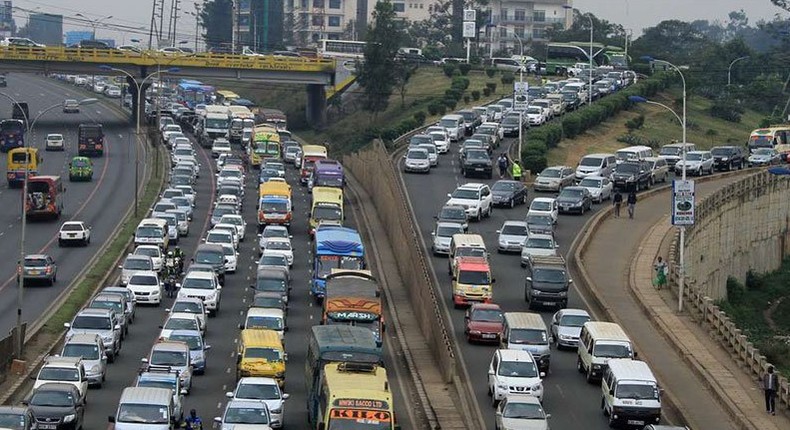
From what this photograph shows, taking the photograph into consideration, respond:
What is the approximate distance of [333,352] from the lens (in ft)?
144

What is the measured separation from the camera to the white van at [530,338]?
173ft

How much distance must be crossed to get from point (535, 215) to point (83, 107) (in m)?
97.1

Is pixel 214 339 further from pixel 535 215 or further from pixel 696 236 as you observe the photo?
pixel 696 236

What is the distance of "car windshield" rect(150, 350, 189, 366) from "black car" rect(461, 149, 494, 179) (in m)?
46.7

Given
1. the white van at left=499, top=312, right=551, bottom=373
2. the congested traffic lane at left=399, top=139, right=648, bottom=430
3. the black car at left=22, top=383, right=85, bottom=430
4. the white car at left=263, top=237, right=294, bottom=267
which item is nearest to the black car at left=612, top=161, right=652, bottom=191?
the congested traffic lane at left=399, top=139, right=648, bottom=430

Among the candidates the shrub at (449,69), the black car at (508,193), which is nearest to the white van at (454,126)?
the black car at (508,193)

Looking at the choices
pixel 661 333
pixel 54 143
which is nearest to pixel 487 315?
pixel 661 333

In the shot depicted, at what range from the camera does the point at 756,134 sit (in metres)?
112

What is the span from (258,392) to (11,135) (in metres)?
79.3

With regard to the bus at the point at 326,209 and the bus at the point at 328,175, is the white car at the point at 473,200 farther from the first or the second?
the bus at the point at 328,175

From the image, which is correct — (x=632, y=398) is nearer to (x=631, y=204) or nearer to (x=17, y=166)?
(x=631, y=204)

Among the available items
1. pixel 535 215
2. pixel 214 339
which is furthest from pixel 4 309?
pixel 535 215

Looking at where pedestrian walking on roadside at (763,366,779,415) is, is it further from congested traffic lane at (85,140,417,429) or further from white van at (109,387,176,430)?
white van at (109,387,176,430)

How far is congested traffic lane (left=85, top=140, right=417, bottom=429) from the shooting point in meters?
48.4
